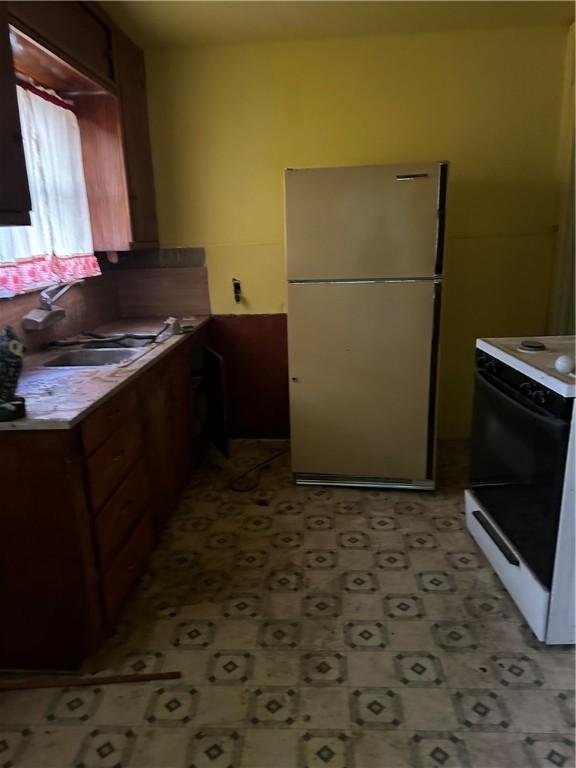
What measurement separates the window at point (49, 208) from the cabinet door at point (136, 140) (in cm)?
26

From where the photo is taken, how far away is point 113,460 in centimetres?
194

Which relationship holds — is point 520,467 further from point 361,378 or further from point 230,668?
point 230,668

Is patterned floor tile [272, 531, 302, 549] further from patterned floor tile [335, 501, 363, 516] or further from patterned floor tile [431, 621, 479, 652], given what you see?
patterned floor tile [431, 621, 479, 652]

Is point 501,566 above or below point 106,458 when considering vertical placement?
below

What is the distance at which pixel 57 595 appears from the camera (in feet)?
5.68

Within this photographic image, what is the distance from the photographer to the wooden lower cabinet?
1.63 metres

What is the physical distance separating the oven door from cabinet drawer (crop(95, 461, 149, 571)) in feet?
4.69

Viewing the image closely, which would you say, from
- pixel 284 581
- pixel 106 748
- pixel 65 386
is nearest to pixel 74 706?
pixel 106 748

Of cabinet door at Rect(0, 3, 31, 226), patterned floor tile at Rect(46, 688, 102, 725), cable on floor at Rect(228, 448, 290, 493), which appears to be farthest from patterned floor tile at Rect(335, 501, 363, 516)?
cabinet door at Rect(0, 3, 31, 226)

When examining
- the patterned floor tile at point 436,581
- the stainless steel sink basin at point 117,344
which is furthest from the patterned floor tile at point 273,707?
the stainless steel sink basin at point 117,344

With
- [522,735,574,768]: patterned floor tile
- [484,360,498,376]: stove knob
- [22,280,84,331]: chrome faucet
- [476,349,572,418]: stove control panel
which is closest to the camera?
[522,735,574,768]: patterned floor tile

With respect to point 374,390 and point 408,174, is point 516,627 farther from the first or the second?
point 408,174

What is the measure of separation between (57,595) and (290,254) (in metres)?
1.85

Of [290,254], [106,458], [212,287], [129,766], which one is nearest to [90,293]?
[212,287]
